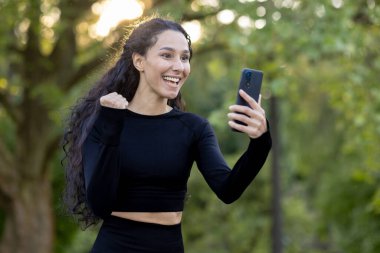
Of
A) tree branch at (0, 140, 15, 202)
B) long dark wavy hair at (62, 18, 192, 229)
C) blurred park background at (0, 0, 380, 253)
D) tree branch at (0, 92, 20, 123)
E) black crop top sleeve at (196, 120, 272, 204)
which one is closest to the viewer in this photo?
black crop top sleeve at (196, 120, 272, 204)

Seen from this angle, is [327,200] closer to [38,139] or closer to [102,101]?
[38,139]

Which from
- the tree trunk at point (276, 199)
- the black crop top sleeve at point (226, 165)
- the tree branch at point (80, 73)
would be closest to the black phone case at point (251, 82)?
the black crop top sleeve at point (226, 165)

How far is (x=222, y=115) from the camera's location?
977 cm

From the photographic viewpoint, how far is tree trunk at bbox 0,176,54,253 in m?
12.7

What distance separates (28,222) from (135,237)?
31.9 feet

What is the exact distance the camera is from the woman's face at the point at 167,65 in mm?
3516

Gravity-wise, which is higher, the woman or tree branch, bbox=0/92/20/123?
the woman

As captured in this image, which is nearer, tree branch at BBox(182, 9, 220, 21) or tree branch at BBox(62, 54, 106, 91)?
tree branch at BBox(182, 9, 220, 21)

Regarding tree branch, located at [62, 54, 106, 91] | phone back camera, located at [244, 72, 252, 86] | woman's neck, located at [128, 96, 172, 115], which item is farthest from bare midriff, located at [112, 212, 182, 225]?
tree branch, located at [62, 54, 106, 91]

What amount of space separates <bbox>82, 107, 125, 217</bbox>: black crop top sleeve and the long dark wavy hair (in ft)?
0.87

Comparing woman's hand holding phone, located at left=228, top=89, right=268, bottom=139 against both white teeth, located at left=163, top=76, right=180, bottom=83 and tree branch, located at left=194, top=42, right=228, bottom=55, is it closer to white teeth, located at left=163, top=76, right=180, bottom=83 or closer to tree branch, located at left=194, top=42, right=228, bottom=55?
white teeth, located at left=163, top=76, right=180, bottom=83

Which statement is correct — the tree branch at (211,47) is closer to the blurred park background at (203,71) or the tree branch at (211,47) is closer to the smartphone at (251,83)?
the blurred park background at (203,71)

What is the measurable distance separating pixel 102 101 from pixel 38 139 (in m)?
9.85

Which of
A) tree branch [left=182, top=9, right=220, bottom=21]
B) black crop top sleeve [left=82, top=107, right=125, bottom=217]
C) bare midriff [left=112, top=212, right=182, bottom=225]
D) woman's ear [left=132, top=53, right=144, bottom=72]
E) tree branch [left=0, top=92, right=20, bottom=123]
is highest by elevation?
woman's ear [left=132, top=53, right=144, bottom=72]
